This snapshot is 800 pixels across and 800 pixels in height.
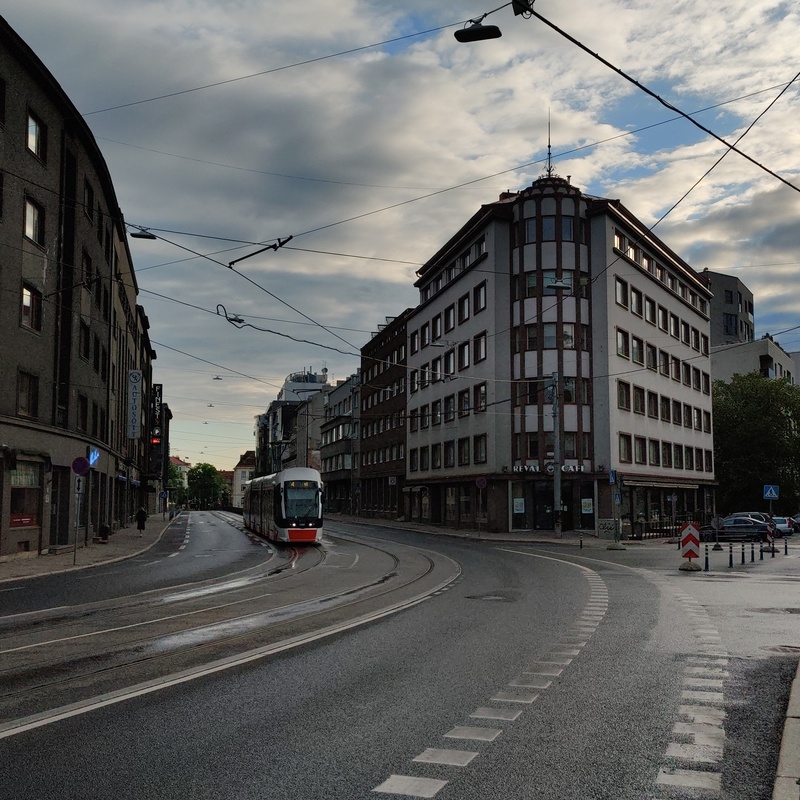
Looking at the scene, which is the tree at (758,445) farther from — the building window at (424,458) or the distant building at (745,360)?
the building window at (424,458)

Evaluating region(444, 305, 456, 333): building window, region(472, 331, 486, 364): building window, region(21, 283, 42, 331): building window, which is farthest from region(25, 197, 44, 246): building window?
region(444, 305, 456, 333): building window

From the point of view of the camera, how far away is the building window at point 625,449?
47.7 metres

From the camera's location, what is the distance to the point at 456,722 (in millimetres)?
6625

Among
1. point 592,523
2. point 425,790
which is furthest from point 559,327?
point 425,790

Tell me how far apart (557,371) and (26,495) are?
2811 cm

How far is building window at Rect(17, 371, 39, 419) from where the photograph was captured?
26941 millimetres

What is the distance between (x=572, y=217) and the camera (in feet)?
155

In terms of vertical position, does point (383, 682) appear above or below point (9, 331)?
below

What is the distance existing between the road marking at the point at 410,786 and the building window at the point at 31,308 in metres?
25.5

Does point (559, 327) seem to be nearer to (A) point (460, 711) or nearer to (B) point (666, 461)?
(B) point (666, 461)

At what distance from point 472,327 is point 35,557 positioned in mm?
31679

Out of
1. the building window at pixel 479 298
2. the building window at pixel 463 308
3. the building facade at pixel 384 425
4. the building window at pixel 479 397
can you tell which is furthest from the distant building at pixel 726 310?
the building window at pixel 479 397

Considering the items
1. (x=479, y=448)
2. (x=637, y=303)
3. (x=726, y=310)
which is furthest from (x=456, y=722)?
(x=726, y=310)

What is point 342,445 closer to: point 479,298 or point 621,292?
point 479,298
